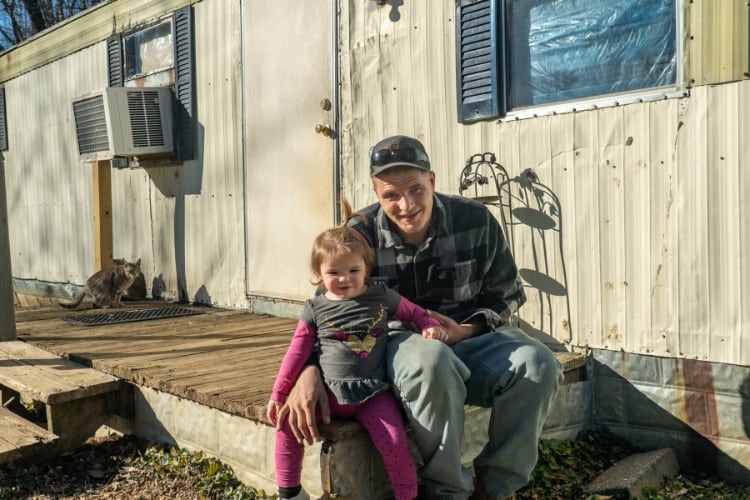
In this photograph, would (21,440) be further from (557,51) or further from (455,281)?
(557,51)

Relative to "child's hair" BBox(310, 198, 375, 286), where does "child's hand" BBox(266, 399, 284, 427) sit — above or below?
below

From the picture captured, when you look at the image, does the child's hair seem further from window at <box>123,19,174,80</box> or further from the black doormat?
window at <box>123,19,174,80</box>

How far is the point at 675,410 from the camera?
147 inches

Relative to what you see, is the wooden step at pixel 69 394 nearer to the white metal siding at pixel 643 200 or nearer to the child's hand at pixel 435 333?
the child's hand at pixel 435 333

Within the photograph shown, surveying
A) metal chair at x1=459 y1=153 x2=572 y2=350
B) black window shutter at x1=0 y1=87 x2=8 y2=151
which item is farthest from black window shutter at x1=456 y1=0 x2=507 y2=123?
black window shutter at x1=0 y1=87 x2=8 y2=151

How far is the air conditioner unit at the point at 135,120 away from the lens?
7039mm

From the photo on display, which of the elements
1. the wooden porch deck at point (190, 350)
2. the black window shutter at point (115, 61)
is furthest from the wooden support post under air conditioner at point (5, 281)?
the black window shutter at point (115, 61)

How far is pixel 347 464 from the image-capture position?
2.77m

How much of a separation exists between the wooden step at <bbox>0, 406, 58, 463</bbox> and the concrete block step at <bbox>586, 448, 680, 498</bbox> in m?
2.72

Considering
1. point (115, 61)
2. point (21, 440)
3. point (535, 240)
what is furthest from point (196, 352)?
point (115, 61)

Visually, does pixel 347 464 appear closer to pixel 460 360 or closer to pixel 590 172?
pixel 460 360

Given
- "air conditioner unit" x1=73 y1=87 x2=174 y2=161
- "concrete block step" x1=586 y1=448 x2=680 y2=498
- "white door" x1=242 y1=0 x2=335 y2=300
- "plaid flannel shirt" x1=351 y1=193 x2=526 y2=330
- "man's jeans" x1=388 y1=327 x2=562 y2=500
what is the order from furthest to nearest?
"air conditioner unit" x1=73 y1=87 x2=174 y2=161 < "white door" x1=242 y1=0 x2=335 y2=300 < "concrete block step" x1=586 y1=448 x2=680 y2=498 < "plaid flannel shirt" x1=351 y1=193 x2=526 y2=330 < "man's jeans" x1=388 y1=327 x2=562 y2=500

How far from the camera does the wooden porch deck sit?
11.2 ft

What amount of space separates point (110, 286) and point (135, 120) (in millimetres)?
1666
